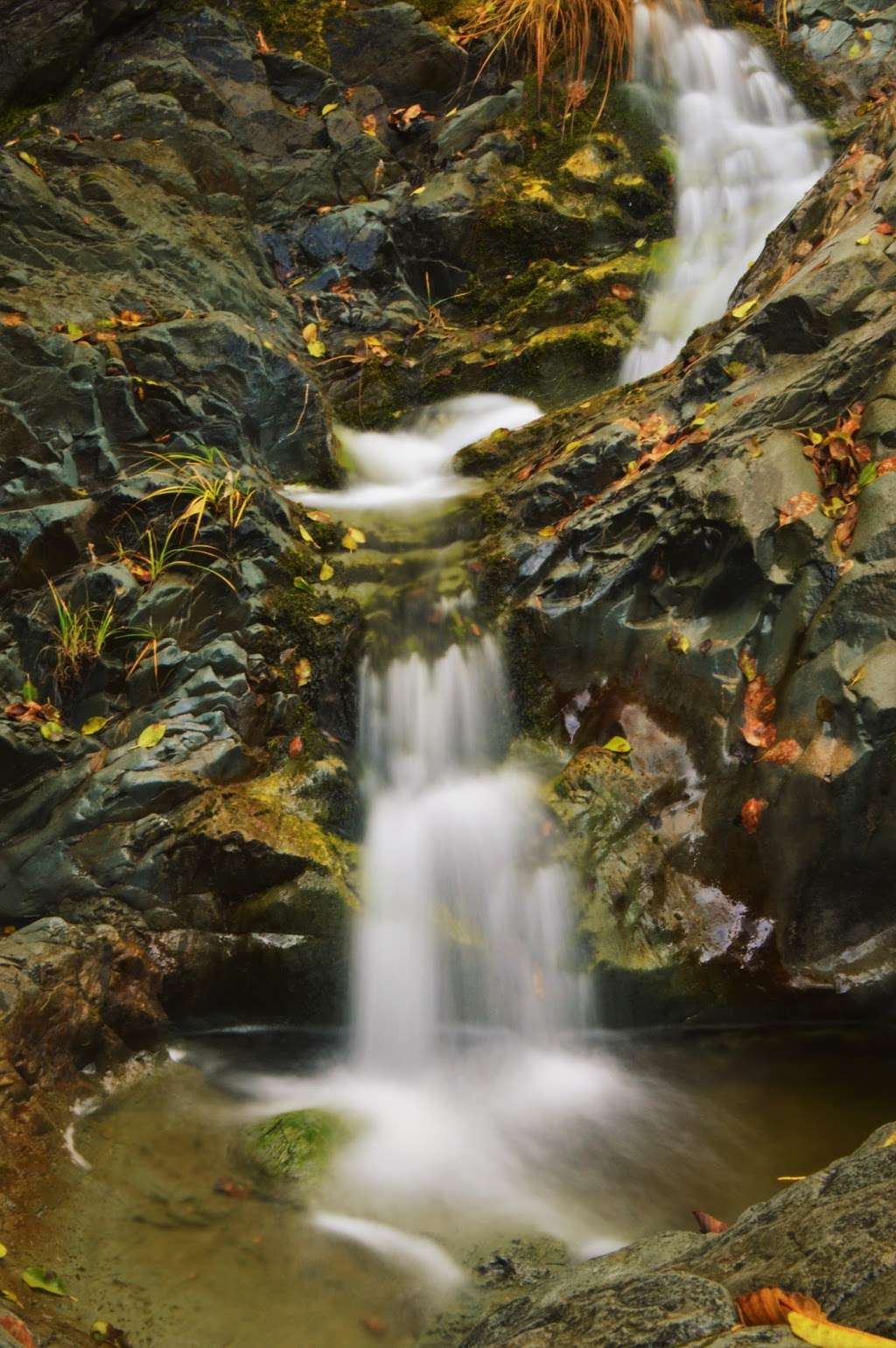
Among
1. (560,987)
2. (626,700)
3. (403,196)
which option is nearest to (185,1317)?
(560,987)

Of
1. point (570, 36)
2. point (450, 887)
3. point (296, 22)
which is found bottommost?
point (450, 887)

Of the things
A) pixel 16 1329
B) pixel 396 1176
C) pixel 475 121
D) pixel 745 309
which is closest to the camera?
pixel 16 1329

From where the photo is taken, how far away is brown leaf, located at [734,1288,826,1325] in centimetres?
166

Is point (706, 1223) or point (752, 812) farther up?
point (752, 812)

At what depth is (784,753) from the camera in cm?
414

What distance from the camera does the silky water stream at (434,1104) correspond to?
9.21 ft

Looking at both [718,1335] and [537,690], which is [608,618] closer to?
[537,690]

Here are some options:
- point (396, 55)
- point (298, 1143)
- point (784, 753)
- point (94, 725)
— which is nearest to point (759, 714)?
point (784, 753)

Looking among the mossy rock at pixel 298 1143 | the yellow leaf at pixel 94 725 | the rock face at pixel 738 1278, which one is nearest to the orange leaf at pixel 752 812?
the rock face at pixel 738 1278

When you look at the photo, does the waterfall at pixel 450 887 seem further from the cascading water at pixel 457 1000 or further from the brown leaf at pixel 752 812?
the brown leaf at pixel 752 812

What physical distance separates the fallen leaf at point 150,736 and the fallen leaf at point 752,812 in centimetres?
275

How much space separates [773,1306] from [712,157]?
30.3 feet

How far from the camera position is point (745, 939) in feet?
13.8

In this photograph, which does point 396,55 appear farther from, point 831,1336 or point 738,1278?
point 831,1336
